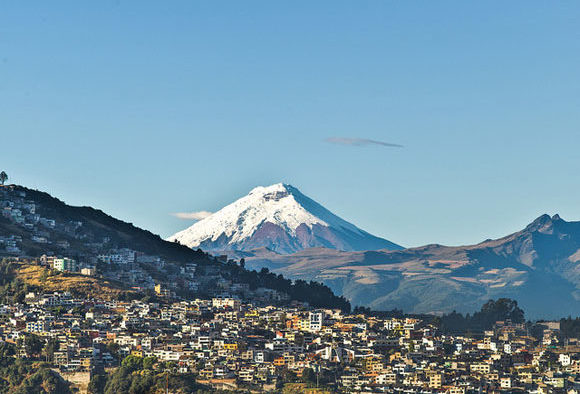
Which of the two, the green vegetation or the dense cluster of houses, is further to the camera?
the dense cluster of houses

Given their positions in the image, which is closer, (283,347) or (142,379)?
(142,379)

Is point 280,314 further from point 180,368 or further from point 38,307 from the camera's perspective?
point 180,368

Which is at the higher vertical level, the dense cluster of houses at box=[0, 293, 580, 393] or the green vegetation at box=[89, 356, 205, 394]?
the dense cluster of houses at box=[0, 293, 580, 393]

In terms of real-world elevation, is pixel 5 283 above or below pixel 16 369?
above

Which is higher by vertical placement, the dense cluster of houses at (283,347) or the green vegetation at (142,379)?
the dense cluster of houses at (283,347)

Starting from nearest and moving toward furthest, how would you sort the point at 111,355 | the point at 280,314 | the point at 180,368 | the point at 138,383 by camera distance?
the point at 138,383 → the point at 180,368 → the point at 111,355 → the point at 280,314

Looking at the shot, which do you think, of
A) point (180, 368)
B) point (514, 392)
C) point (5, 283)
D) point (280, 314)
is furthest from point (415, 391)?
point (5, 283)

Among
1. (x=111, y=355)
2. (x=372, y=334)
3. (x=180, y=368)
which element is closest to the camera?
(x=180, y=368)

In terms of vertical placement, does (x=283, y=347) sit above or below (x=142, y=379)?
above
